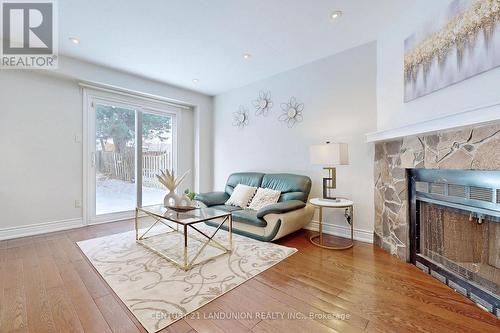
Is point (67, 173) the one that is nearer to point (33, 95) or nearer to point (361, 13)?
point (33, 95)

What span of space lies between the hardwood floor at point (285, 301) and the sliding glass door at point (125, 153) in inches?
64.9

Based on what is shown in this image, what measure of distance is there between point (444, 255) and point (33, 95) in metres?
5.34

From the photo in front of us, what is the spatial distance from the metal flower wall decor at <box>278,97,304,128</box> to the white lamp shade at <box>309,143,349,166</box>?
1.01 meters

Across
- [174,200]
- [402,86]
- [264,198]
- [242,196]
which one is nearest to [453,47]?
[402,86]

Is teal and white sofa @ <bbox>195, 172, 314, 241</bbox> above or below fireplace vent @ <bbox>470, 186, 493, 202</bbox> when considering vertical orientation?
below

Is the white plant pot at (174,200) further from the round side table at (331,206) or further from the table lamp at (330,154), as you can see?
the table lamp at (330,154)

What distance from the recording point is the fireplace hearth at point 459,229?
159 cm

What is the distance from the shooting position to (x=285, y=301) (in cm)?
166

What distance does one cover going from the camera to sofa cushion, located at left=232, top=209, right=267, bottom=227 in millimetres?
2834

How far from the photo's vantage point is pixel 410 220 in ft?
7.68

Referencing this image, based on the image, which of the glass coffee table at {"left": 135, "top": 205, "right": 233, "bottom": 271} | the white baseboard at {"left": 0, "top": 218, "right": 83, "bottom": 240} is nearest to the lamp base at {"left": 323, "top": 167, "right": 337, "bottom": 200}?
the glass coffee table at {"left": 135, "top": 205, "right": 233, "bottom": 271}

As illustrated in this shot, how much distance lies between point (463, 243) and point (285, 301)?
1.59 metres

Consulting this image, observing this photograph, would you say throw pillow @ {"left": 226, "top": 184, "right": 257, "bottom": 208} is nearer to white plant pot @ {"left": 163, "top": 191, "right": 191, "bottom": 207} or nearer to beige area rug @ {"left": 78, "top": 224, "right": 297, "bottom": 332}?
beige area rug @ {"left": 78, "top": 224, "right": 297, "bottom": 332}

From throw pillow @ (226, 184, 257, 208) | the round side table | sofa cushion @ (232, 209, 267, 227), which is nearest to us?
the round side table
